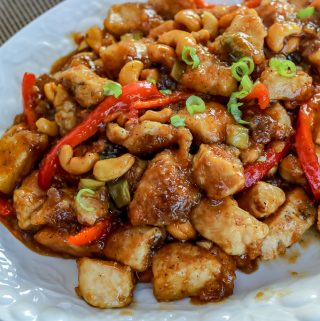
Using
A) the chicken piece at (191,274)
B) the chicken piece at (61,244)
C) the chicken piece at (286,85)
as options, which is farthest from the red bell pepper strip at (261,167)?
the chicken piece at (61,244)

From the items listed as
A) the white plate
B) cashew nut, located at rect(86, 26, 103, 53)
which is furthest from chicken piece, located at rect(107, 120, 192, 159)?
cashew nut, located at rect(86, 26, 103, 53)

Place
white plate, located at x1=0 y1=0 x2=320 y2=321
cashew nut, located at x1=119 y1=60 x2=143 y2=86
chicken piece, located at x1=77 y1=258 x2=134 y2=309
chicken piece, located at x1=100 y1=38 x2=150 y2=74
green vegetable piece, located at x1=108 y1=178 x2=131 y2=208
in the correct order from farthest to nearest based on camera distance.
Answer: chicken piece, located at x1=100 y1=38 x2=150 y2=74
cashew nut, located at x1=119 y1=60 x2=143 y2=86
green vegetable piece, located at x1=108 y1=178 x2=131 y2=208
chicken piece, located at x1=77 y1=258 x2=134 y2=309
white plate, located at x1=0 y1=0 x2=320 y2=321

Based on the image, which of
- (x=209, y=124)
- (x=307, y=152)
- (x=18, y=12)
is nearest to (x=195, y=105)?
(x=209, y=124)

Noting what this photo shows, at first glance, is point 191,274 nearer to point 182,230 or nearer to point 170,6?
point 182,230

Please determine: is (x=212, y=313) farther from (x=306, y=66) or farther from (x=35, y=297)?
(x=306, y=66)

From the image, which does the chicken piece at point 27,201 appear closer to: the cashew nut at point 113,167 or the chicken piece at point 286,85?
the cashew nut at point 113,167

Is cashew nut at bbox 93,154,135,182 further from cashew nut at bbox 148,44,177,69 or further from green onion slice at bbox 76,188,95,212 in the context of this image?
cashew nut at bbox 148,44,177,69
